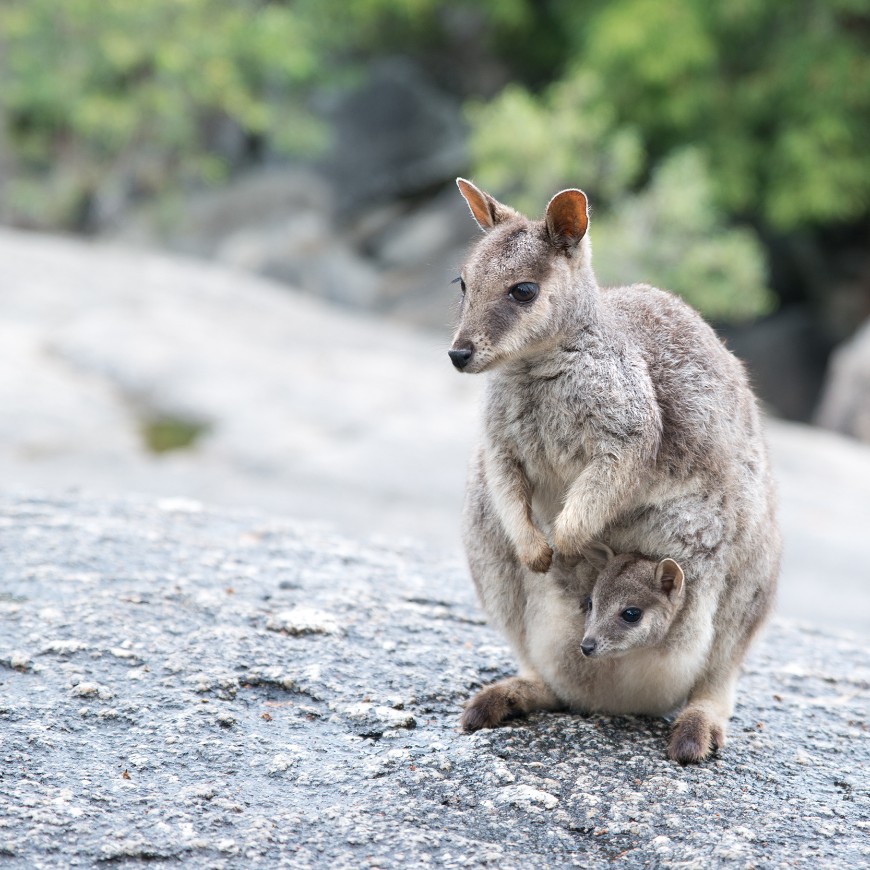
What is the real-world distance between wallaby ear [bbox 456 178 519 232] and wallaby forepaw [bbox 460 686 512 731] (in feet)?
5.14

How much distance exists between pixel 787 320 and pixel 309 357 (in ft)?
33.4

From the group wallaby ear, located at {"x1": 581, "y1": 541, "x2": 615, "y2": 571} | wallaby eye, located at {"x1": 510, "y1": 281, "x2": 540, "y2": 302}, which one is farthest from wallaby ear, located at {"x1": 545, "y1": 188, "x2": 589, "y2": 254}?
wallaby ear, located at {"x1": 581, "y1": 541, "x2": 615, "y2": 571}

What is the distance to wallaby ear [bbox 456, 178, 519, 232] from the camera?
3893 millimetres

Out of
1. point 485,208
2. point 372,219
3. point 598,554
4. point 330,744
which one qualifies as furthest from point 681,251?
point 330,744

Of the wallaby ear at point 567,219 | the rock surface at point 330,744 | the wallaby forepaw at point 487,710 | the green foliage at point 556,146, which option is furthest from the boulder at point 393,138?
the wallaby forepaw at point 487,710

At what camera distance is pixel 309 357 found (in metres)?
12.6

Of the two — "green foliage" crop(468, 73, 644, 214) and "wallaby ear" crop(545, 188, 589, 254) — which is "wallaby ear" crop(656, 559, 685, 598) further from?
"green foliage" crop(468, 73, 644, 214)

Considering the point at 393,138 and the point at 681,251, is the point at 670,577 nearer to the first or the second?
the point at 681,251

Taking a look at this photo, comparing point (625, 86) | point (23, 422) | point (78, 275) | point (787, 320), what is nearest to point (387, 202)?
point (625, 86)

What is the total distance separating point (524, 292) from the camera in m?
3.62

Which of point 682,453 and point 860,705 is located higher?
point 682,453

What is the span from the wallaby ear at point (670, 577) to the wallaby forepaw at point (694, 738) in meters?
0.46

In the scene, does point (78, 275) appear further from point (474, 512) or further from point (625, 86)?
point (474, 512)

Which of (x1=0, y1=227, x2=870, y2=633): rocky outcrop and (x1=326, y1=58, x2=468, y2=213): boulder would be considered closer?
(x1=0, y1=227, x2=870, y2=633): rocky outcrop
